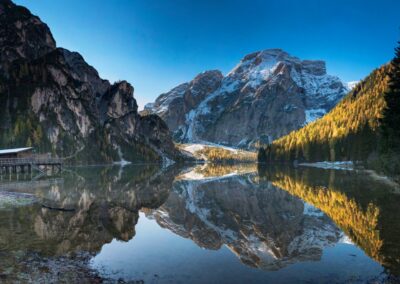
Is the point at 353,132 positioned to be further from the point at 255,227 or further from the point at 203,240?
the point at 203,240

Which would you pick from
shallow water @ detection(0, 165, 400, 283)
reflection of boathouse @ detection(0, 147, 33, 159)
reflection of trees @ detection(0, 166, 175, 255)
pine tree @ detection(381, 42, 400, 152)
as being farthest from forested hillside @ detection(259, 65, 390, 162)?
reflection of boathouse @ detection(0, 147, 33, 159)

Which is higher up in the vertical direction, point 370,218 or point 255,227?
point 370,218

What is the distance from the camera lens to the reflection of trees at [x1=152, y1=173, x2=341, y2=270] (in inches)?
848

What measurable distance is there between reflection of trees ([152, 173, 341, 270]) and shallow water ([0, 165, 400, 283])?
0.27ft

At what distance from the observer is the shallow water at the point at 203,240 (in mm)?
16953

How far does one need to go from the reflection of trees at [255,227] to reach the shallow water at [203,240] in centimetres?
8

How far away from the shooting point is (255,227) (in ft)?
95.5

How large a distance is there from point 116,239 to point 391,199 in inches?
1193

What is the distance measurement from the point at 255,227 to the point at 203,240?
19.2ft

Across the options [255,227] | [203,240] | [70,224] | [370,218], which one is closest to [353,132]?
[370,218]

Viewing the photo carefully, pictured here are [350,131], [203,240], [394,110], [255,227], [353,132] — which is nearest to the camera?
[203,240]

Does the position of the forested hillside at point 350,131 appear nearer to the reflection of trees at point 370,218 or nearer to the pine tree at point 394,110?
the pine tree at point 394,110

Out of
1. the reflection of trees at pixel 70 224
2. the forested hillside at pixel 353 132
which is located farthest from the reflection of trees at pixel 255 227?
the forested hillside at pixel 353 132

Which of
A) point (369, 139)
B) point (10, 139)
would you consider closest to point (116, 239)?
point (369, 139)
